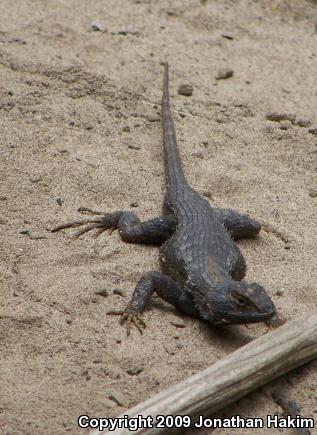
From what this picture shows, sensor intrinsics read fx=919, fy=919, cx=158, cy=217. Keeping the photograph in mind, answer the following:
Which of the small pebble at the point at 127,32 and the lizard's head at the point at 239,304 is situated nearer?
the lizard's head at the point at 239,304

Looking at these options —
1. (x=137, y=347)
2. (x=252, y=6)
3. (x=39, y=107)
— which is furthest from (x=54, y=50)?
(x=137, y=347)

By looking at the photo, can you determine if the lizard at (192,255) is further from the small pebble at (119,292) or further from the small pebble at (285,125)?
the small pebble at (285,125)

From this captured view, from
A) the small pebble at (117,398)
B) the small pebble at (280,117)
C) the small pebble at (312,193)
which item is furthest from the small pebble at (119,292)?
the small pebble at (280,117)

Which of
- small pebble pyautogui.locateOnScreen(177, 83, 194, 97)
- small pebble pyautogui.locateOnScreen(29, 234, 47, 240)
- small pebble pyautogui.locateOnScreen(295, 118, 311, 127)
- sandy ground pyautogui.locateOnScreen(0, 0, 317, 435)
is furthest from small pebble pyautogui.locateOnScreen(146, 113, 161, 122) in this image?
small pebble pyautogui.locateOnScreen(29, 234, 47, 240)

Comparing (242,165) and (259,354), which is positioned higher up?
(259,354)

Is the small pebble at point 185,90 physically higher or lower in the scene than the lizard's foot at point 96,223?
lower

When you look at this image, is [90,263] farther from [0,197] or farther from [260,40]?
[260,40]

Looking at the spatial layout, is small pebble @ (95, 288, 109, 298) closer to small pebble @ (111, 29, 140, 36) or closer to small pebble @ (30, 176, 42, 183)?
small pebble @ (30, 176, 42, 183)
